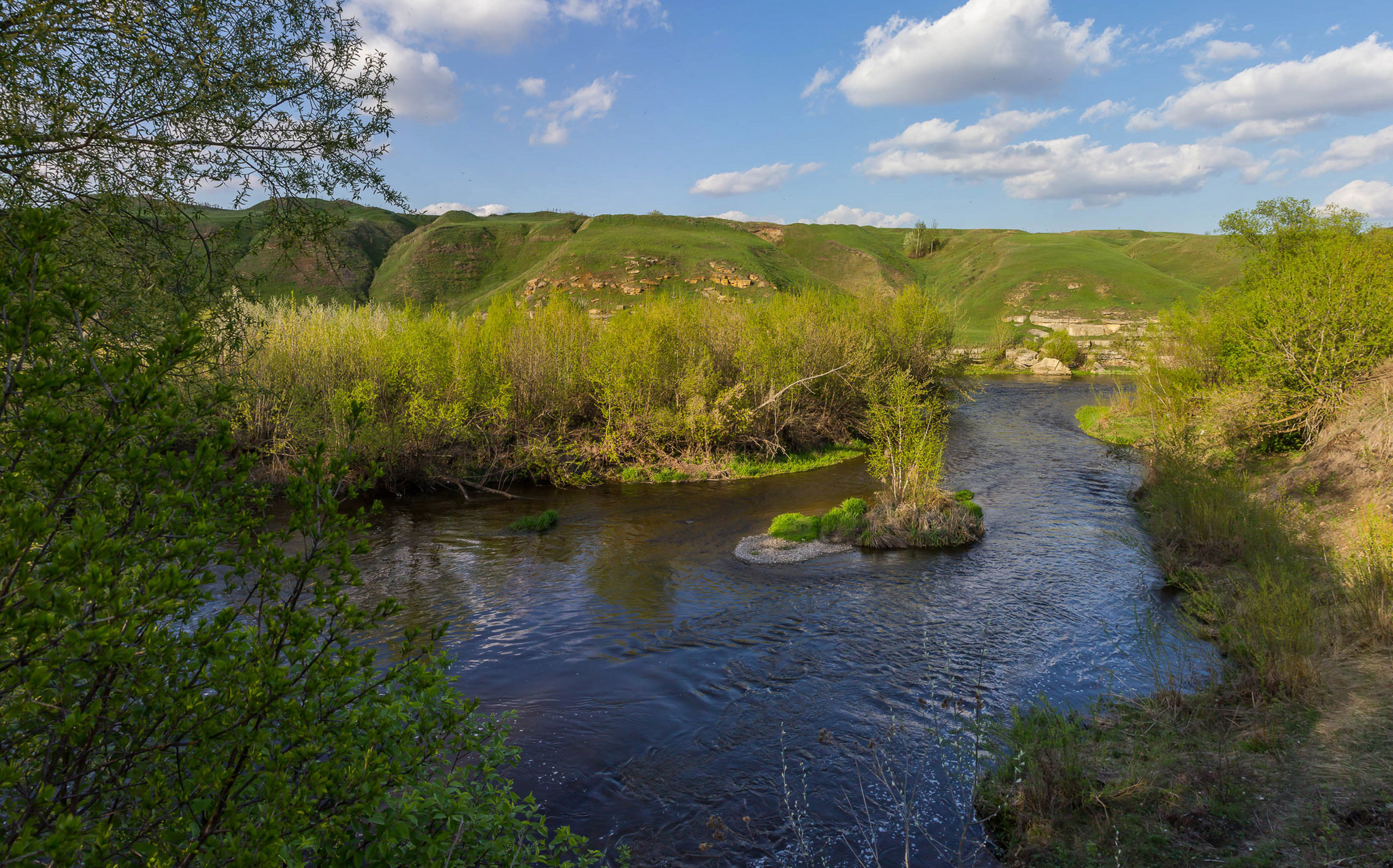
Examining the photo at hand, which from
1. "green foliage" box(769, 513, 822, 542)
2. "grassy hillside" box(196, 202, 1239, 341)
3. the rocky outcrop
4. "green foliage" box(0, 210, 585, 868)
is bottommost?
the rocky outcrop

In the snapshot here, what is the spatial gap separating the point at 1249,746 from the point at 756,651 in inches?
248

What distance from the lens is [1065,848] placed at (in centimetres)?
591

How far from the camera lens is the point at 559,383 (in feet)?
79.5

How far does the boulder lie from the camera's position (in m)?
57.6

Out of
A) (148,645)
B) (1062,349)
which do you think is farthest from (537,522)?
(1062,349)

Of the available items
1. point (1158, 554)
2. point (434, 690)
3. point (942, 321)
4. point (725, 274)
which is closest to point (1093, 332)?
point (725, 274)

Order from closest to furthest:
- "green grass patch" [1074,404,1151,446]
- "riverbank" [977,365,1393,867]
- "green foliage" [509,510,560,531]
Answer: "riverbank" [977,365,1393,867]
"green foliage" [509,510,560,531]
"green grass patch" [1074,404,1151,446]

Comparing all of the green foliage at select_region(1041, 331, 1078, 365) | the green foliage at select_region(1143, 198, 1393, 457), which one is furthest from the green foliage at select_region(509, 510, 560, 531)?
the green foliage at select_region(1041, 331, 1078, 365)

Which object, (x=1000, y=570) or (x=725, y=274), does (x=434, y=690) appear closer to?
Answer: (x=1000, y=570)

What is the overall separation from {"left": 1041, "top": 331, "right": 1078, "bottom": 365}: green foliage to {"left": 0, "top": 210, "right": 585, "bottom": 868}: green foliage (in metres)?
66.1

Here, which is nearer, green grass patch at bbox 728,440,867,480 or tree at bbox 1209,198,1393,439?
tree at bbox 1209,198,1393,439

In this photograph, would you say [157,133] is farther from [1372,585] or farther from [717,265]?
[717,265]

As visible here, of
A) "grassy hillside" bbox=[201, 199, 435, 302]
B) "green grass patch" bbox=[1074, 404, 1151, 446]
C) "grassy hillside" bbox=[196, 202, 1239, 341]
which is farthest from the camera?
"grassy hillside" bbox=[196, 202, 1239, 341]

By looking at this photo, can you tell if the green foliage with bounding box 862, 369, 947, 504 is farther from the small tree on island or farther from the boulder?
the small tree on island
